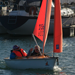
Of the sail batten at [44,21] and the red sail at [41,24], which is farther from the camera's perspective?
the red sail at [41,24]

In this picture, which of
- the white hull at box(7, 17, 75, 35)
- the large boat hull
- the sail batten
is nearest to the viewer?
the sail batten

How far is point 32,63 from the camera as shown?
16.7 metres

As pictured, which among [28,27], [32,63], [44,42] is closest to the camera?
[32,63]

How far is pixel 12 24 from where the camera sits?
38938 millimetres

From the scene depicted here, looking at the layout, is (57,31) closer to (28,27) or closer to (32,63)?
(32,63)

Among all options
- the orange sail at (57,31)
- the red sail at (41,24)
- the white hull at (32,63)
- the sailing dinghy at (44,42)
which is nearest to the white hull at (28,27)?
the red sail at (41,24)

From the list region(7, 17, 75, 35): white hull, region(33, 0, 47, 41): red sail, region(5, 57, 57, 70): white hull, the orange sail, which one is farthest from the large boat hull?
the orange sail

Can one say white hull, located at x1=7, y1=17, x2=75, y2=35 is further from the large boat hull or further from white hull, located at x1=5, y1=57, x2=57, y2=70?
white hull, located at x1=5, y1=57, x2=57, y2=70

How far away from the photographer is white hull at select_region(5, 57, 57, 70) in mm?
16406

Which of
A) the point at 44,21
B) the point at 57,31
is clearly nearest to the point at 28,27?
Answer: the point at 44,21

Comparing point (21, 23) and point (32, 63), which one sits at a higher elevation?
point (21, 23)

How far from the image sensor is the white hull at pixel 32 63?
16.4 m

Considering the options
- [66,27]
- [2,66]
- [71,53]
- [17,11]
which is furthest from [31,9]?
[2,66]

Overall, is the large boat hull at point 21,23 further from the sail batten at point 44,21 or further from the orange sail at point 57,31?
the orange sail at point 57,31
